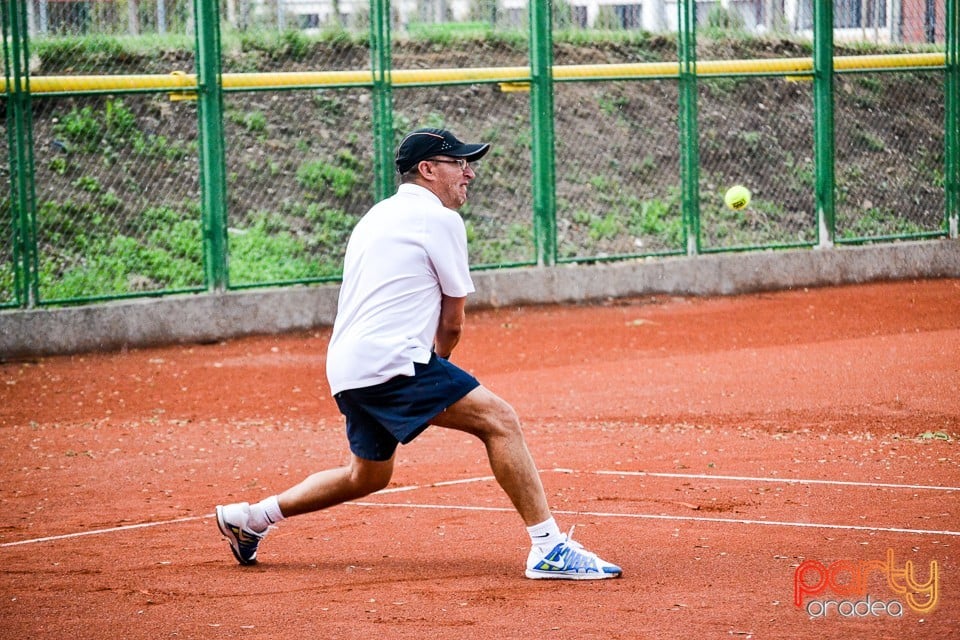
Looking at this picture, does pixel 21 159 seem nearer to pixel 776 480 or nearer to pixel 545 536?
pixel 776 480

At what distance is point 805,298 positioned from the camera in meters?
15.9

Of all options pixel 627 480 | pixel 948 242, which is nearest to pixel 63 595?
pixel 627 480

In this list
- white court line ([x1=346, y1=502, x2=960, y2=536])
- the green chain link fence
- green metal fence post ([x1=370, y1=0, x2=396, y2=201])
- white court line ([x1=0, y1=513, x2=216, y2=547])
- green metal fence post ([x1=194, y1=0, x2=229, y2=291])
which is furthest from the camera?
green metal fence post ([x1=370, y1=0, x2=396, y2=201])

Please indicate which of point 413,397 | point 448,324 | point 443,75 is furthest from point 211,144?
point 413,397

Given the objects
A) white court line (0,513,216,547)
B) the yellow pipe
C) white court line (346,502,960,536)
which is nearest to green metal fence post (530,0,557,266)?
the yellow pipe

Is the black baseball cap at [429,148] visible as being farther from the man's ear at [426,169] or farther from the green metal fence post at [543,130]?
the green metal fence post at [543,130]

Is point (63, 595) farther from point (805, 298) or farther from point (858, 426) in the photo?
point (805, 298)

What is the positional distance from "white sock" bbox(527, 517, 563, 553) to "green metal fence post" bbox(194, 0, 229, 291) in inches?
348

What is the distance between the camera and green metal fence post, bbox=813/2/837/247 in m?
17.0

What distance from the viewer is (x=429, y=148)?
5.86 m

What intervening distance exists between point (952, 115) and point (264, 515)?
14133mm

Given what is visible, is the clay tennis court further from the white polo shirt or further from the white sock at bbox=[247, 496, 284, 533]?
the white polo shirt

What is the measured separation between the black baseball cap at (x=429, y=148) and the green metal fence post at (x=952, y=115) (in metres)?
13.4

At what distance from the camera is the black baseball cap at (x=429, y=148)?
586 cm
